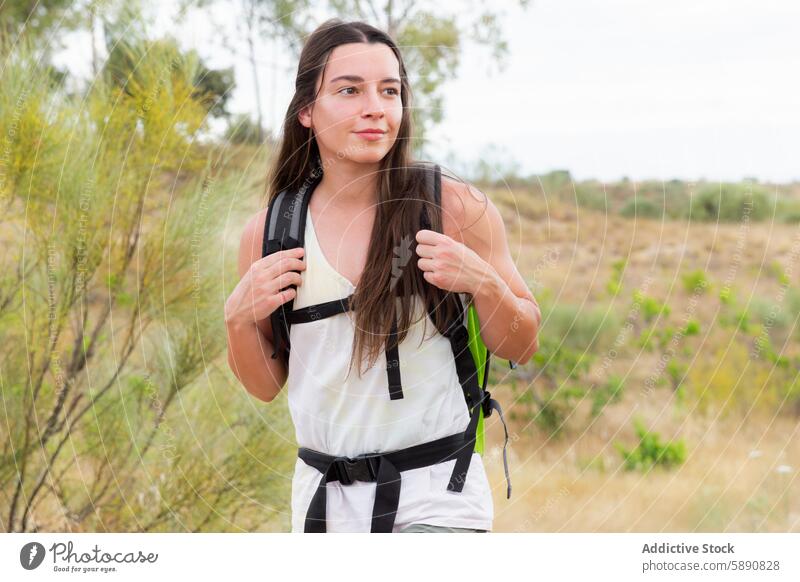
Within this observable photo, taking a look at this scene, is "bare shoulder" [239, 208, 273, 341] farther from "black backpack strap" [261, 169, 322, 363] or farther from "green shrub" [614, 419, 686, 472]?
"green shrub" [614, 419, 686, 472]

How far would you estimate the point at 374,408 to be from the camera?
1.94m

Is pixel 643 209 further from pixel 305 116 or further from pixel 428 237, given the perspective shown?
pixel 428 237

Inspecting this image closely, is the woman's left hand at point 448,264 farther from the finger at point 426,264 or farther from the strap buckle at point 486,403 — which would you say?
the strap buckle at point 486,403

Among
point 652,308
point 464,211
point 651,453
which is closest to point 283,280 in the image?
point 464,211

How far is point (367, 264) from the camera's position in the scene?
2.01m

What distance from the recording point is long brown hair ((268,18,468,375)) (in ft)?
6.42

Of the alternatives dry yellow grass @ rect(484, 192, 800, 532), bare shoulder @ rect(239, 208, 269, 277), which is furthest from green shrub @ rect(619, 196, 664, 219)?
bare shoulder @ rect(239, 208, 269, 277)

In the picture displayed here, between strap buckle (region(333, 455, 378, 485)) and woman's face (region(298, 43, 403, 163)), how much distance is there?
2.12 feet

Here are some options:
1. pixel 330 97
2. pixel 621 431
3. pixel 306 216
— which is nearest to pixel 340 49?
pixel 330 97

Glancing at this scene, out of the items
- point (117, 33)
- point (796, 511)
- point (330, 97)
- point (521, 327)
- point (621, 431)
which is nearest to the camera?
point (521, 327)

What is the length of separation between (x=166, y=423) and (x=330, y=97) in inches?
71.9

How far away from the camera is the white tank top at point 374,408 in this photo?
1.92m
